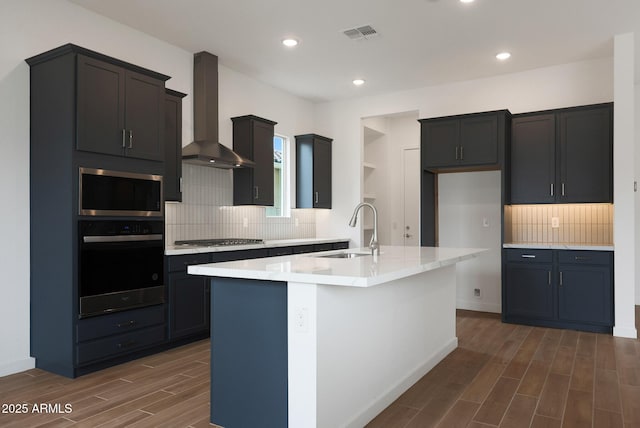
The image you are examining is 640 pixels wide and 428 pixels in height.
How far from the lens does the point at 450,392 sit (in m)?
3.09

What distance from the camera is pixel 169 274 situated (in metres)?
4.03

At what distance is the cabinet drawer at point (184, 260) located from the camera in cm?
405

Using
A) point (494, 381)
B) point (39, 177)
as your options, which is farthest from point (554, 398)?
Result: point (39, 177)

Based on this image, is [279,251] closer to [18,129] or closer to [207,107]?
[207,107]

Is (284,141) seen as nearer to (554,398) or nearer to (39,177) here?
(39,177)

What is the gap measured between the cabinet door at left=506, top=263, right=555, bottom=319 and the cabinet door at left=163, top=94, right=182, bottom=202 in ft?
12.1

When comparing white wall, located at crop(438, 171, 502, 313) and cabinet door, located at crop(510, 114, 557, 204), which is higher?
cabinet door, located at crop(510, 114, 557, 204)

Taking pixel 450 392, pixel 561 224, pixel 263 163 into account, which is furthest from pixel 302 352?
pixel 561 224

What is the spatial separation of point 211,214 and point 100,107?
201 cm

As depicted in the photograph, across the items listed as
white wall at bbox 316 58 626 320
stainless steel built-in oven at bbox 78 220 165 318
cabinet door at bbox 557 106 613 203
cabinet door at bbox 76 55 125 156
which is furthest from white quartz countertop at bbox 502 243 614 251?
cabinet door at bbox 76 55 125 156

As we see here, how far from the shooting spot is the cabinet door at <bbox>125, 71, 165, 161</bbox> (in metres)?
3.69

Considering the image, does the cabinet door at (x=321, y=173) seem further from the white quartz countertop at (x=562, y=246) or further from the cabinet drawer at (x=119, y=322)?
the cabinet drawer at (x=119, y=322)

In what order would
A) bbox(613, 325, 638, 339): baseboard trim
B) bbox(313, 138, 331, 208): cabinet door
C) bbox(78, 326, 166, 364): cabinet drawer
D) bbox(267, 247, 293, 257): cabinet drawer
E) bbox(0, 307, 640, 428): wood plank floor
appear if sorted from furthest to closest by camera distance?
1. bbox(313, 138, 331, 208): cabinet door
2. bbox(267, 247, 293, 257): cabinet drawer
3. bbox(613, 325, 638, 339): baseboard trim
4. bbox(78, 326, 166, 364): cabinet drawer
5. bbox(0, 307, 640, 428): wood plank floor

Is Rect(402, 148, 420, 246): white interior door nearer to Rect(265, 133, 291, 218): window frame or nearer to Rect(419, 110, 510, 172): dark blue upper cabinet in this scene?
Rect(419, 110, 510, 172): dark blue upper cabinet
